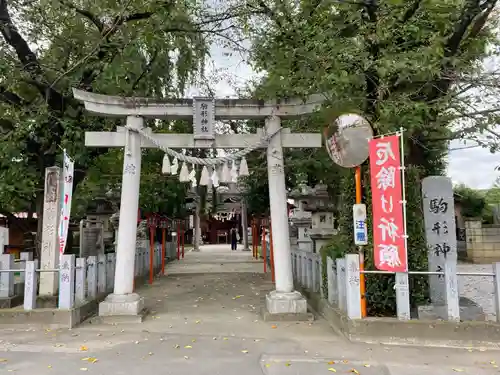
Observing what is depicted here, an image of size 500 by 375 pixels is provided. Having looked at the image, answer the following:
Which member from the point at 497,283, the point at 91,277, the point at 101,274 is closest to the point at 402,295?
the point at 497,283

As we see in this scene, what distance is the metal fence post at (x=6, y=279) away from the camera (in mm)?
7758

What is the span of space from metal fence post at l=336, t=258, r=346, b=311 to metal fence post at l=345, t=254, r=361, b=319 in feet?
1.07

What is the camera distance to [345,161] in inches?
256

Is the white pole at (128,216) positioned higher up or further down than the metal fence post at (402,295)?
higher up

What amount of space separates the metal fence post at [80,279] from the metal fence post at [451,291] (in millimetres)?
6211

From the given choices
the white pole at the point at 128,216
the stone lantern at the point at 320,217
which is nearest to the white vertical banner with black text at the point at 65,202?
the white pole at the point at 128,216

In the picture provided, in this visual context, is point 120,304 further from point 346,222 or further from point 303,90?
point 303,90

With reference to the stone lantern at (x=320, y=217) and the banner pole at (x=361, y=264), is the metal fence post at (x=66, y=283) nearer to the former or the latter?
the banner pole at (x=361, y=264)

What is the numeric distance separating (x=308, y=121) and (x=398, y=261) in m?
5.09

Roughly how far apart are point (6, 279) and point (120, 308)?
243 cm

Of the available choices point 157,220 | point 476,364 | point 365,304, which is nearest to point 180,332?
point 365,304

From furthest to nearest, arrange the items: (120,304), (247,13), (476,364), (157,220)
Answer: (157,220) → (247,13) → (120,304) → (476,364)

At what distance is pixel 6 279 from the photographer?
306 inches

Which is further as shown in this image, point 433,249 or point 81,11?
point 81,11
